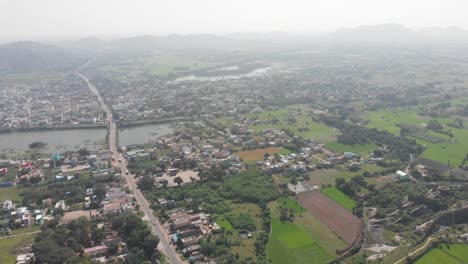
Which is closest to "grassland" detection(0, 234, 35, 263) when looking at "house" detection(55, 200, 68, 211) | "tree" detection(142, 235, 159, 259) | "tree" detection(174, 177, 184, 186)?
"house" detection(55, 200, 68, 211)

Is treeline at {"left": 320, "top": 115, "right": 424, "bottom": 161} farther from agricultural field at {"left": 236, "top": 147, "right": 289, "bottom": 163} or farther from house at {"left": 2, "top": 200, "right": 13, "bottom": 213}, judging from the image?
house at {"left": 2, "top": 200, "right": 13, "bottom": 213}

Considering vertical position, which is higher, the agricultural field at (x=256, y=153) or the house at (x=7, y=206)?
the agricultural field at (x=256, y=153)

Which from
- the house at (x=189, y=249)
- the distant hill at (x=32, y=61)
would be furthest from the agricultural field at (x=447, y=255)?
the distant hill at (x=32, y=61)

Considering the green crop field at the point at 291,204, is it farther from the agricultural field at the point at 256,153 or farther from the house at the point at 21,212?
the house at the point at 21,212

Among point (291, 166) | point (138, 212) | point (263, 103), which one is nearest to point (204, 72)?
point (263, 103)

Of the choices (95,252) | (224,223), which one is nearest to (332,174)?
(224,223)

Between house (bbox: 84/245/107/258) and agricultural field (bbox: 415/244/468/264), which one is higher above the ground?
agricultural field (bbox: 415/244/468/264)

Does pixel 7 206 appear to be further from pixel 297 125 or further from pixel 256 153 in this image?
pixel 297 125
